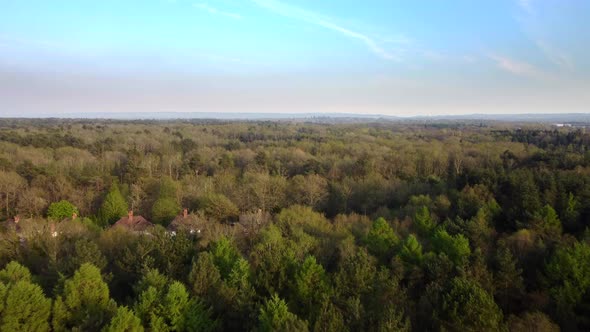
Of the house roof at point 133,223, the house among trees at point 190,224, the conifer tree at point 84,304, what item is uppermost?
the conifer tree at point 84,304

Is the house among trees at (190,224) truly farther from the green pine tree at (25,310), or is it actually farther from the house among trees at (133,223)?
the green pine tree at (25,310)

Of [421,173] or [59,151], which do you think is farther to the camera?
[59,151]

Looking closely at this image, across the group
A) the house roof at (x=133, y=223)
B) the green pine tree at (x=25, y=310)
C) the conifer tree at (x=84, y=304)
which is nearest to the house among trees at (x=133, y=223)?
the house roof at (x=133, y=223)

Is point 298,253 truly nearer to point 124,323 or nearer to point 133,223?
point 124,323

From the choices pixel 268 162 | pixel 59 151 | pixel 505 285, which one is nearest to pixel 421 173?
pixel 268 162

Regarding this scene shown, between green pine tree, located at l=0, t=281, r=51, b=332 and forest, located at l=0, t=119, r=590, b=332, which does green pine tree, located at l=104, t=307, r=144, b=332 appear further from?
green pine tree, located at l=0, t=281, r=51, b=332

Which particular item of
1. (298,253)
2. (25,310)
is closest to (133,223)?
(298,253)

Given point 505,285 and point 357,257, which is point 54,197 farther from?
point 505,285

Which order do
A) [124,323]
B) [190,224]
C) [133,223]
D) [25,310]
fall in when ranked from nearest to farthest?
[124,323] → [25,310] → [190,224] → [133,223]
